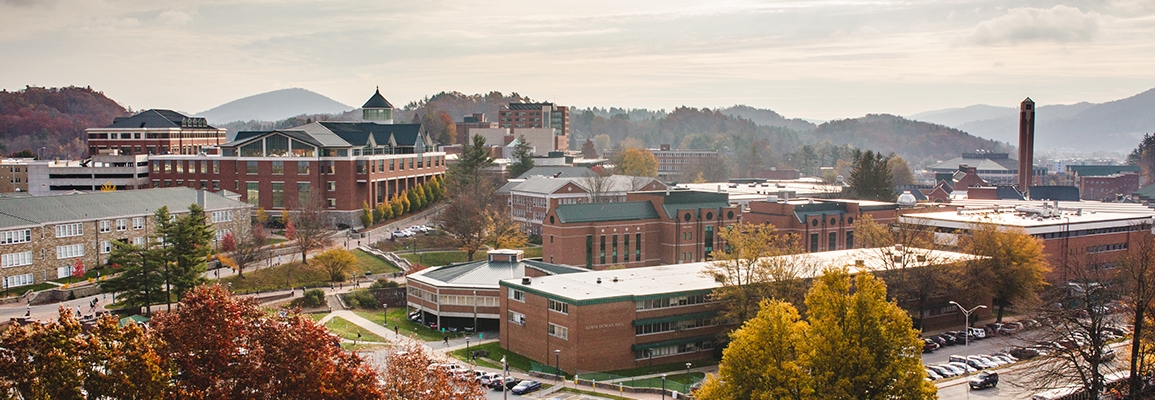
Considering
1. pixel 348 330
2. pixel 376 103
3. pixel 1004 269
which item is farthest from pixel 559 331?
pixel 376 103

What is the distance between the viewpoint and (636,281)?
58.0 meters

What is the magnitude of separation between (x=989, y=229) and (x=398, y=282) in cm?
4164

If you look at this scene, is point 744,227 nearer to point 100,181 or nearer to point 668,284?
point 668,284

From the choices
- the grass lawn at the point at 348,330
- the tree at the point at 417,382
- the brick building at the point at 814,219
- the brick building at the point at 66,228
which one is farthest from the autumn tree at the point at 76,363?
the brick building at the point at 814,219

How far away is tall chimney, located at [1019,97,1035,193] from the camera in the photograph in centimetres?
13500

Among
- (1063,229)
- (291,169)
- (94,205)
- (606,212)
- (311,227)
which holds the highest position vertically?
(291,169)

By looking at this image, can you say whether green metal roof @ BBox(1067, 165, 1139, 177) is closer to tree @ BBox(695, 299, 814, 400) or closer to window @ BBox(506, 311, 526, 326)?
window @ BBox(506, 311, 526, 326)

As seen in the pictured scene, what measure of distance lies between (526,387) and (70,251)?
3563 cm

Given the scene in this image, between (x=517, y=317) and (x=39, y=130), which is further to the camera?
(x=39, y=130)

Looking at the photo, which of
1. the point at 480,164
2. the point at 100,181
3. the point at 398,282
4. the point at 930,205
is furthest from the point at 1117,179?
the point at 100,181

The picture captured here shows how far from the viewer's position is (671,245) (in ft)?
262

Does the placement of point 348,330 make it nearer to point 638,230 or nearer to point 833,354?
point 638,230

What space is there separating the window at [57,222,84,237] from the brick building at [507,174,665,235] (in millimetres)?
40387

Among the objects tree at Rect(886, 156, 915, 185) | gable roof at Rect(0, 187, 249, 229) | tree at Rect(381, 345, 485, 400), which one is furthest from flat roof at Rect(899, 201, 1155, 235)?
tree at Rect(886, 156, 915, 185)
